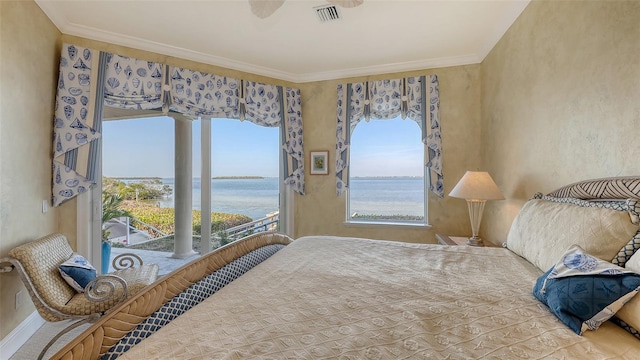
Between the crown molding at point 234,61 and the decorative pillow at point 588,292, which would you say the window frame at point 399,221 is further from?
the decorative pillow at point 588,292

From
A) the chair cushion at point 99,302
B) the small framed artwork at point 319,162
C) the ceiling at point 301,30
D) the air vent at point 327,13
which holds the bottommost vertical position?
the chair cushion at point 99,302

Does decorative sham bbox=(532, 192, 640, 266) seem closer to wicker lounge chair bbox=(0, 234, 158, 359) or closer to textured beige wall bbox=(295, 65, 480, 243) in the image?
textured beige wall bbox=(295, 65, 480, 243)

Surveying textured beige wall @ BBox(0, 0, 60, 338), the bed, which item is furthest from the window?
textured beige wall @ BBox(0, 0, 60, 338)

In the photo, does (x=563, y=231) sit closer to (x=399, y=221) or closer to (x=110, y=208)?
(x=399, y=221)

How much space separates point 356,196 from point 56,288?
2.93 meters

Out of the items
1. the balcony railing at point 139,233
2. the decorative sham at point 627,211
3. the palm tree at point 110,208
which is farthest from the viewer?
the balcony railing at point 139,233

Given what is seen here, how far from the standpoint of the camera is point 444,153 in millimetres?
3158

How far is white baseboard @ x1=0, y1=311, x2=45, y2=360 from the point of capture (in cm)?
183

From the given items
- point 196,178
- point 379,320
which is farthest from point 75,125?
point 379,320

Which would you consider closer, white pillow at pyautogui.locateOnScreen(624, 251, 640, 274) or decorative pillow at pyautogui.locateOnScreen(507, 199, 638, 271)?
white pillow at pyautogui.locateOnScreen(624, 251, 640, 274)

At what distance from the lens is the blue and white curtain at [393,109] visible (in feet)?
10.2

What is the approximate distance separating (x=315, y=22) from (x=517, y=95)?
1.83m

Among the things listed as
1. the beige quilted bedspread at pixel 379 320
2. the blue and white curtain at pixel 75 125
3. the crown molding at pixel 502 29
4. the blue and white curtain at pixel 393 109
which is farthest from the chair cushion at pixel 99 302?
the crown molding at pixel 502 29

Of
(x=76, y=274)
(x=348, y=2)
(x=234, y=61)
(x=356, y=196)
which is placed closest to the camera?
(x=348, y=2)
